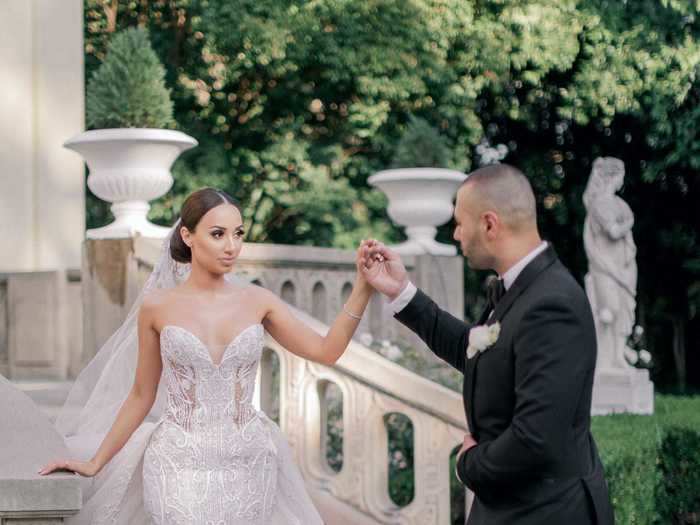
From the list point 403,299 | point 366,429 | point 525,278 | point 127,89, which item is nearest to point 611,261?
point 127,89

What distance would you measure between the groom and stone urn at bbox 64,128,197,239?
412 cm

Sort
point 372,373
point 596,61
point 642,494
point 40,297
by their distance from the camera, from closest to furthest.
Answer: point 372,373, point 40,297, point 642,494, point 596,61

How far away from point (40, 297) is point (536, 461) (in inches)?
224

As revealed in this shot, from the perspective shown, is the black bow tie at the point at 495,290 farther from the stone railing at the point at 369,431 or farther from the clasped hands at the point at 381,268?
the stone railing at the point at 369,431

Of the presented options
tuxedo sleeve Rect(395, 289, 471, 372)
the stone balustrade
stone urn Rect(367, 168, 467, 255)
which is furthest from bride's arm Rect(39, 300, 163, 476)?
stone urn Rect(367, 168, 467, 255)

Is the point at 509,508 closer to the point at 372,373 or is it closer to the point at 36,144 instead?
the point at 372,373

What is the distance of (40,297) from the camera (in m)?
7.90

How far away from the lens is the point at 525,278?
2.93 metres

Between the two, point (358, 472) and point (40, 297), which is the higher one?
point (40, 297)

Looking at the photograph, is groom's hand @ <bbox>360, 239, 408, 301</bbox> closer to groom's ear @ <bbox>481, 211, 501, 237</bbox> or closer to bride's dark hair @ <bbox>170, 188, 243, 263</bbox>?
bride's dark hair @ <bbox>170, 188, 243, 263</bbox>

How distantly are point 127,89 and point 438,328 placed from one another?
4125 mm

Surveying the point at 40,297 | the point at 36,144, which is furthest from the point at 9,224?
the point at 40,297

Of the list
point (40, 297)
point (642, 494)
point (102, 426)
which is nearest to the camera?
point (102, 426)

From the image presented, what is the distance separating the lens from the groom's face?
2947 mm
